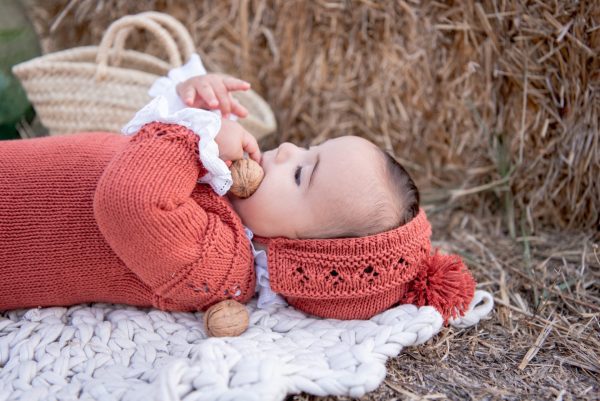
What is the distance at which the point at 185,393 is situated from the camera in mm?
1202

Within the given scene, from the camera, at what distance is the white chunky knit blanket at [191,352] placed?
4.03 feet

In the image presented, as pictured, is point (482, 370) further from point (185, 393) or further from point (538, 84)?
point (538, 84)

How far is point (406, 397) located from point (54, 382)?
0.82 meters

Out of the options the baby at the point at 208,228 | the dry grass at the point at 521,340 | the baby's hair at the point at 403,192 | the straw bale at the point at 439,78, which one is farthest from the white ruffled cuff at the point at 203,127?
the straw bale at the point at 439,78

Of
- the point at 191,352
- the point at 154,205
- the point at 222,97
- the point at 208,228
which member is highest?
the point at 222,97

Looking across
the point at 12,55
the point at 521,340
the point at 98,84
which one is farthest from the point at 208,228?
the point at 12,55

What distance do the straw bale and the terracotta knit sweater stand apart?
1.20m

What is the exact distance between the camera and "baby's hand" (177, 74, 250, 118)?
182 cm

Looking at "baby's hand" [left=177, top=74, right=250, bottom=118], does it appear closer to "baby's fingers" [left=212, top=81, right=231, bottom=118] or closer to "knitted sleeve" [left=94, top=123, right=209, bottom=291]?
"baby's fingers" [left=212, top=81, right=231, bottom=118]

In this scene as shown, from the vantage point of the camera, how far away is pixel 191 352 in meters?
1.39

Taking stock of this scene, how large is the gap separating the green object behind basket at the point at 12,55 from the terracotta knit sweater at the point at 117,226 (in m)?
0.98

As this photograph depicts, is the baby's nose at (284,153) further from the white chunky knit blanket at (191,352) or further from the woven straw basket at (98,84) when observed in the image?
the woven straw basket at (98,84)

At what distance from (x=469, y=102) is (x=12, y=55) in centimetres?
196

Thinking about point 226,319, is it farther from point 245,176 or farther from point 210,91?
point 210,91
